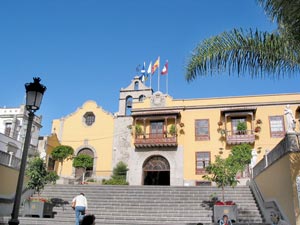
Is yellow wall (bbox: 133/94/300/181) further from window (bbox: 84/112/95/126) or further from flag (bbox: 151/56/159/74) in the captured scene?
window (bbox: 84/112/95/126)

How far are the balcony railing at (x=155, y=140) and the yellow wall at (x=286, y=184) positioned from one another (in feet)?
44.8

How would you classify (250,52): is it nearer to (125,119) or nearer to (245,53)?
(245,53)

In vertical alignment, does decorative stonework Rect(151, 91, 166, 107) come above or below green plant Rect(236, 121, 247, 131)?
above

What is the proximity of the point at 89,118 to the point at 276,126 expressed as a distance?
57.8 ft

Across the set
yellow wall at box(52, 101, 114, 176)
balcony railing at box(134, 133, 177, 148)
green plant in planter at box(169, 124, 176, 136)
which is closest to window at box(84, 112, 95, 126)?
yellow wall at box(52, 101, 114, 176)

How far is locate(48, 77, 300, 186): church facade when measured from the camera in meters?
24.5

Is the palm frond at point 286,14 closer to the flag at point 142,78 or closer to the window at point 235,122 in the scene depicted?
the window at point 235,122

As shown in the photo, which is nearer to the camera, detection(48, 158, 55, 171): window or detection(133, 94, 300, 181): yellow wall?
detection(133, 94, 300, 181): yellow wall

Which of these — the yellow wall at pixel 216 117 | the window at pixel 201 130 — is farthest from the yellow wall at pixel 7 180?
the window at pixel 201 130

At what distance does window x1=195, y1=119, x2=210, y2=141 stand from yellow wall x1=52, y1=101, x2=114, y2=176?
8563 millimetres

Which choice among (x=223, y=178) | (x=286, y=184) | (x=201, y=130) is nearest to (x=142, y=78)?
(x=201, y=130)

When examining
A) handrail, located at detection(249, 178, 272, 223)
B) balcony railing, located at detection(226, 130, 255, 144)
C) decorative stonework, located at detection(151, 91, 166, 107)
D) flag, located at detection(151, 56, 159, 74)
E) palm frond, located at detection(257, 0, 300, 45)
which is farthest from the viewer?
flag, located at detection(151, 56, 159, 74)

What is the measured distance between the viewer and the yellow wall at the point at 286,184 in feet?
29.2

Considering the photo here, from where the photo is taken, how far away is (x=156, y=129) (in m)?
26.9
